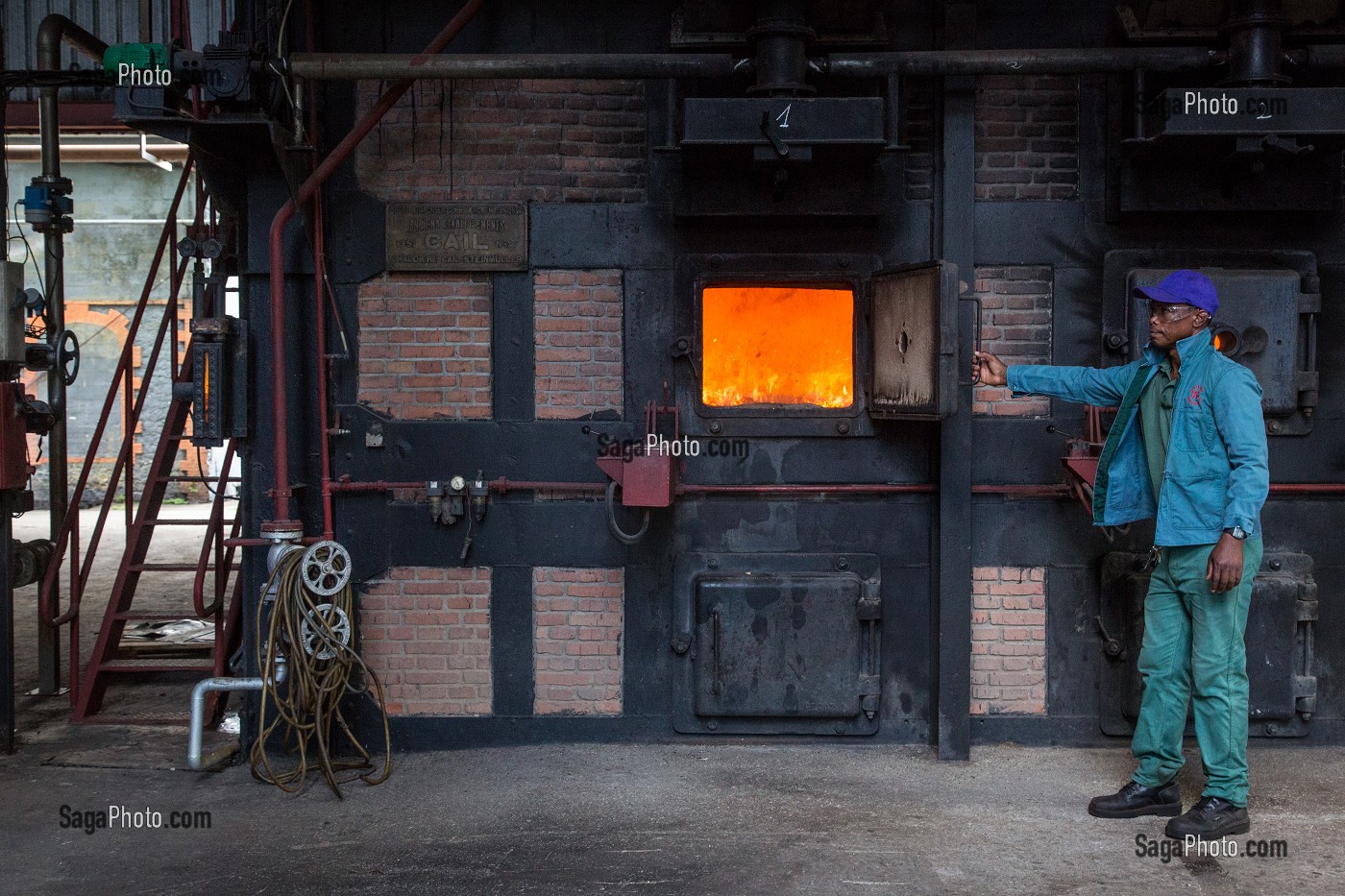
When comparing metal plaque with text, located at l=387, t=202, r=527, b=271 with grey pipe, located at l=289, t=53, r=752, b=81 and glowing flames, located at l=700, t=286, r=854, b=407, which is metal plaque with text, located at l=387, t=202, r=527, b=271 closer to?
grey pipe, located at l=289, t=53, r=752, b=81

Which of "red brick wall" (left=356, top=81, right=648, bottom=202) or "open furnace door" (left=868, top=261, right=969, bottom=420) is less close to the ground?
"red brick wall" (left=356, top=81, right=648, bottom=202)

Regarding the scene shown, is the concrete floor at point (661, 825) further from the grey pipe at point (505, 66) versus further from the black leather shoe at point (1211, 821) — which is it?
the grey pipe at point (505, 66)

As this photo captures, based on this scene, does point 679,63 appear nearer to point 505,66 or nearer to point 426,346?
point 505,66

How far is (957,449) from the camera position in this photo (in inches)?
197

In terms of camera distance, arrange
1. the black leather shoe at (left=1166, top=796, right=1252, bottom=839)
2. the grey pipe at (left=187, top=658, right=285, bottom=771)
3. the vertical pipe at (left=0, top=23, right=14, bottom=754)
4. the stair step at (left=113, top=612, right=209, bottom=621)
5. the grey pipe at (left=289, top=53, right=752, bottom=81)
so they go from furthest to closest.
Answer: the stair step at (left=113, top=612, right=209, bottom=621) < the vertical pipe at (left=0, top=23, right=14, bottom=754) < the grey pipe at (left=187, top=658, right=285, bottom=771) < the grey pipe at (left=289, top=53, right=752, bottom=81) < the black leather shoe at (left=1166, top=796, right=1252, bottom=839)

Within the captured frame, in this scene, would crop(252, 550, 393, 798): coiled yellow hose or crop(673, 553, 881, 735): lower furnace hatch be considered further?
crop(673, 553, 881, 735): lower furnace hatch

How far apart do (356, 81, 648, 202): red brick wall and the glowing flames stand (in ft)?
2.40

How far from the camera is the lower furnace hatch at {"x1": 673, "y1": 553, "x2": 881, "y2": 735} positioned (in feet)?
16.7

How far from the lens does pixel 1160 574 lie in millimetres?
4316

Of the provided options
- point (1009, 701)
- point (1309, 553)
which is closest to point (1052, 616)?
point (1009, 701)

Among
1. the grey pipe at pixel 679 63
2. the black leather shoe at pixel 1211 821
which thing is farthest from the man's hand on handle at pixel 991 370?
the black leather shoe at pixel 1211 821

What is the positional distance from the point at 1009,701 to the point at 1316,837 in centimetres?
137

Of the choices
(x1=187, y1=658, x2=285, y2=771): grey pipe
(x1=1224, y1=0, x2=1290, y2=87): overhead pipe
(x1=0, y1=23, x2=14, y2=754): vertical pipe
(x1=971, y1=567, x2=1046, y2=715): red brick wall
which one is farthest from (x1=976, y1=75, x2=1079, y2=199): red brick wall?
(x1=0, y1=23, x2=14, y2=754): vertical pipe

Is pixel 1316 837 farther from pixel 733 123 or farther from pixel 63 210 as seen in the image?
pixel 63 210
